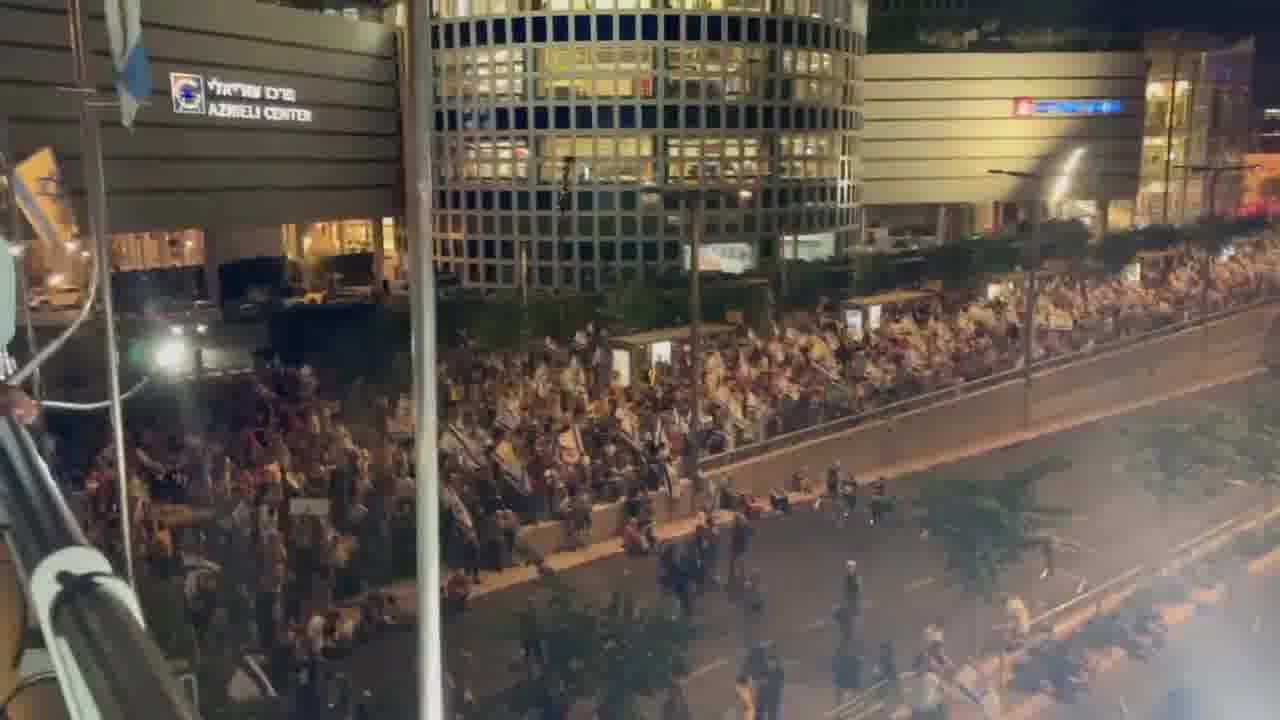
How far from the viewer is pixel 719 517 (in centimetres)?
1814

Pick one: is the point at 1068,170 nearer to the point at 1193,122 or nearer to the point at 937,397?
the point at 1193,122

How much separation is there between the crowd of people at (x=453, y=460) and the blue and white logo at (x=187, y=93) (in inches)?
731

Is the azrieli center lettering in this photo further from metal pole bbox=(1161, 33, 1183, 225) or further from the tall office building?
the tall office building

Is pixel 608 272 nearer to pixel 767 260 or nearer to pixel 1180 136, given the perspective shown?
pixel 767 260

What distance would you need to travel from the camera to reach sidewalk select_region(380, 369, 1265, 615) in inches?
574

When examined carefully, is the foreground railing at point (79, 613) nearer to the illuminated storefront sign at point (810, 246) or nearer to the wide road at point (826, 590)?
the wide road at point (826, 590)

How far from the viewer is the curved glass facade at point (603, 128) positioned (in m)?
42.4

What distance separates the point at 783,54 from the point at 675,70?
5093mm

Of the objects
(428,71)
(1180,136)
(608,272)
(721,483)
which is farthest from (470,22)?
(1180,136)

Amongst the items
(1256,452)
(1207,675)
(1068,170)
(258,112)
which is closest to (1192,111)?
(1068,170)

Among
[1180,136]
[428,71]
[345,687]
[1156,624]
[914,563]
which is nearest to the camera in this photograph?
[428,71]

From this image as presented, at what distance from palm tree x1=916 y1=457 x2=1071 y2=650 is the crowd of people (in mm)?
2886

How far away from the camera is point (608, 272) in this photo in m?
43.4

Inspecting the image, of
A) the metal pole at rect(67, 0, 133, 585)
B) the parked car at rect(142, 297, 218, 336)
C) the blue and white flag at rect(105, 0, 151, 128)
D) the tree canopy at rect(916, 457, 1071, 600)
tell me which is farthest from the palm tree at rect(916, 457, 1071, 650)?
the parked car at rect(142, 297, 218, 336)
